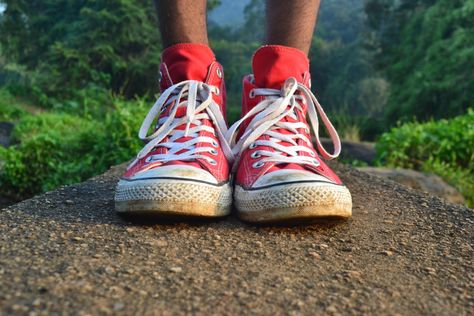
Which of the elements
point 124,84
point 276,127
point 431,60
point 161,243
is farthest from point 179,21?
point 431,60

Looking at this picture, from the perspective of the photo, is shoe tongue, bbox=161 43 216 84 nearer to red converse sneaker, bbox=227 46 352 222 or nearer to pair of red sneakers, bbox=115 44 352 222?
pair of red sneakers, bbox=115 44 352 222

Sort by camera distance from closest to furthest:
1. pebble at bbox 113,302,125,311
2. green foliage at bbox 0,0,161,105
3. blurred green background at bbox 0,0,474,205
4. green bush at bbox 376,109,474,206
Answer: pebble at bbox 113,302,125,311 < blurred green background at bbox 0,0,474,205 < green bush at bbox 376,109,474,206 < green foliage at bbox 0,0,161,105

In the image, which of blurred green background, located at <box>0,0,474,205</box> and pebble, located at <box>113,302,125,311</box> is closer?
pebble, located at <box>113,302,125,311</box>

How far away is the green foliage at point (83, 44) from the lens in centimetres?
1287

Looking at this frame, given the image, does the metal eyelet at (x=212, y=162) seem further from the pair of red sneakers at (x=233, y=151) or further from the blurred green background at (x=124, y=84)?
the blurred green background at (x=124, y=84)

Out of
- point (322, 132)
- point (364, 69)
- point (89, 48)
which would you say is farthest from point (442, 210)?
point (364, 69)

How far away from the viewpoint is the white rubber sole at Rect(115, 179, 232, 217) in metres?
1.26

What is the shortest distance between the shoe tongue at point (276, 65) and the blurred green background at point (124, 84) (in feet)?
6.90

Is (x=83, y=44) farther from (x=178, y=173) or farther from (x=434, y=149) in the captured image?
(x=178, y=173)

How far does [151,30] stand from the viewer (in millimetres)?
14836

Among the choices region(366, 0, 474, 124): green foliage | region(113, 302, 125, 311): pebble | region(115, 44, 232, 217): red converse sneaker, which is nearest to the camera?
region(113, 302, 125, 311): pebble

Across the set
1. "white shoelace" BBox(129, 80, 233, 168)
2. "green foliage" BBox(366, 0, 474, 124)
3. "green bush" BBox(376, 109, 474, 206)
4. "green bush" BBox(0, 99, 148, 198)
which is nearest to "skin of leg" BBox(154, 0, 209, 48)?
"white shoelace" BBox(129, 80, 233, 168)

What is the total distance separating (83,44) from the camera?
540 inches

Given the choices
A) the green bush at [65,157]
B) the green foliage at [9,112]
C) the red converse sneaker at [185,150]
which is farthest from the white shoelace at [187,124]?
the green foliage at [9,112]
